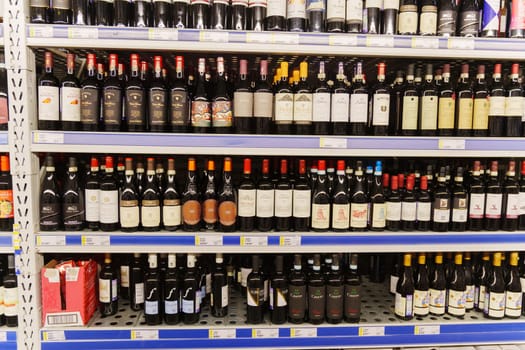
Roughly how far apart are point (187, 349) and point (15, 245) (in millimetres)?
969

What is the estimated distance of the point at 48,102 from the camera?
175cm

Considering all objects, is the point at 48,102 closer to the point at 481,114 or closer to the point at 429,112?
the point at 429,112

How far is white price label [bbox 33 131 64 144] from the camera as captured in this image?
170cm

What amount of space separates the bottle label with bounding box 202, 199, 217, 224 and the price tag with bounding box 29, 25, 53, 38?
1062 mm

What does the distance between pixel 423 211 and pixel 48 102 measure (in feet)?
6.42

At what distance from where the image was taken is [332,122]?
1.91m

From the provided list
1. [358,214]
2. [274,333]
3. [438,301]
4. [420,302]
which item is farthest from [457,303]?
[274,333]

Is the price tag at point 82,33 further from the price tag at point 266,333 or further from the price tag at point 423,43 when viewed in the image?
the price tag at point 266,333

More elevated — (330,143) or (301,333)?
(330,143)

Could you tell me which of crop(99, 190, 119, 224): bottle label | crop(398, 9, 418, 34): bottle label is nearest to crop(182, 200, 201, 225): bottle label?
crop(99, 190, 119, 224): bottle label

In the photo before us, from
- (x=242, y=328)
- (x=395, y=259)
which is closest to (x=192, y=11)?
(x=242, y=328)

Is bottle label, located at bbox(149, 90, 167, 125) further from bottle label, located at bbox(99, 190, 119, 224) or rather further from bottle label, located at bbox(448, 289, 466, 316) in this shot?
bottle label, located at bbox(448, 289, 466, 316)

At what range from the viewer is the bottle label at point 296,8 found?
1.80 meters

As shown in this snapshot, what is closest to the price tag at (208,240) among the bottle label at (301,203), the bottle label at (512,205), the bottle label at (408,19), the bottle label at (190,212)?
the bottle label at (190,212)
